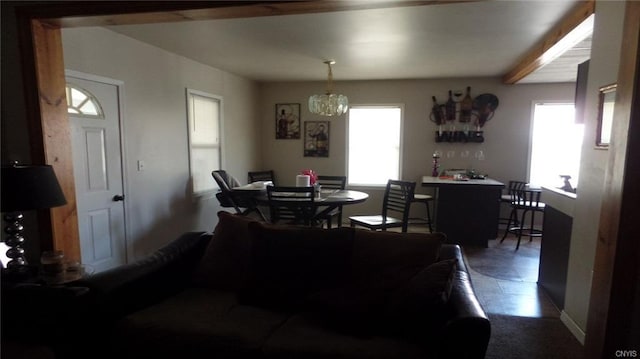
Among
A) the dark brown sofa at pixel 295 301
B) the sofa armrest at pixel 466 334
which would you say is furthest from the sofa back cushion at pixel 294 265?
the sofa armrest at pixel 466 334

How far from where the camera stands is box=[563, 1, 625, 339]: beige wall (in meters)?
2.14

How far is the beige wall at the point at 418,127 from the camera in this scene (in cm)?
559

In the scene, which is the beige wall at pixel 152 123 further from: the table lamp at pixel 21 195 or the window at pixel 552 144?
the window at pixel 552 144

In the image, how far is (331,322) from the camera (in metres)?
1.72

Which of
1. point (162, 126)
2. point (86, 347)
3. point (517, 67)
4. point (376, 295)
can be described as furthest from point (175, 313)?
point (517, 67)

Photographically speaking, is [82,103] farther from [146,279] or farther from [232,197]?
[146,279]

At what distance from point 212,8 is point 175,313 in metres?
1.73

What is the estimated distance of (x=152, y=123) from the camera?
12.7 feet

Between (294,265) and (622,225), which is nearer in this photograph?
(622,225)

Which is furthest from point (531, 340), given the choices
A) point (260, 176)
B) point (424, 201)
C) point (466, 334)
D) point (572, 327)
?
point (260, 176)

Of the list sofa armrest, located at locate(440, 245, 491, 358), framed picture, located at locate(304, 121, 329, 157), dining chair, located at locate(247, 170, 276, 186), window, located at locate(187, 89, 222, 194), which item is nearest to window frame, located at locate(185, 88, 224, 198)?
window, located at locate(187, 89, 222, 194)

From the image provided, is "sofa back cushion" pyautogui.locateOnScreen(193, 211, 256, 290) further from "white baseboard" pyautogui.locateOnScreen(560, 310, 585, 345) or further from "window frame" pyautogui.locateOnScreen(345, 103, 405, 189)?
"window frame" pyautogui.locateOnScreen(345, 103, 405, 189)

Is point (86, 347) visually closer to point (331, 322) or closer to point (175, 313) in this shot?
point (175, 313)

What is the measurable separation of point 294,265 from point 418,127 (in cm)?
452
